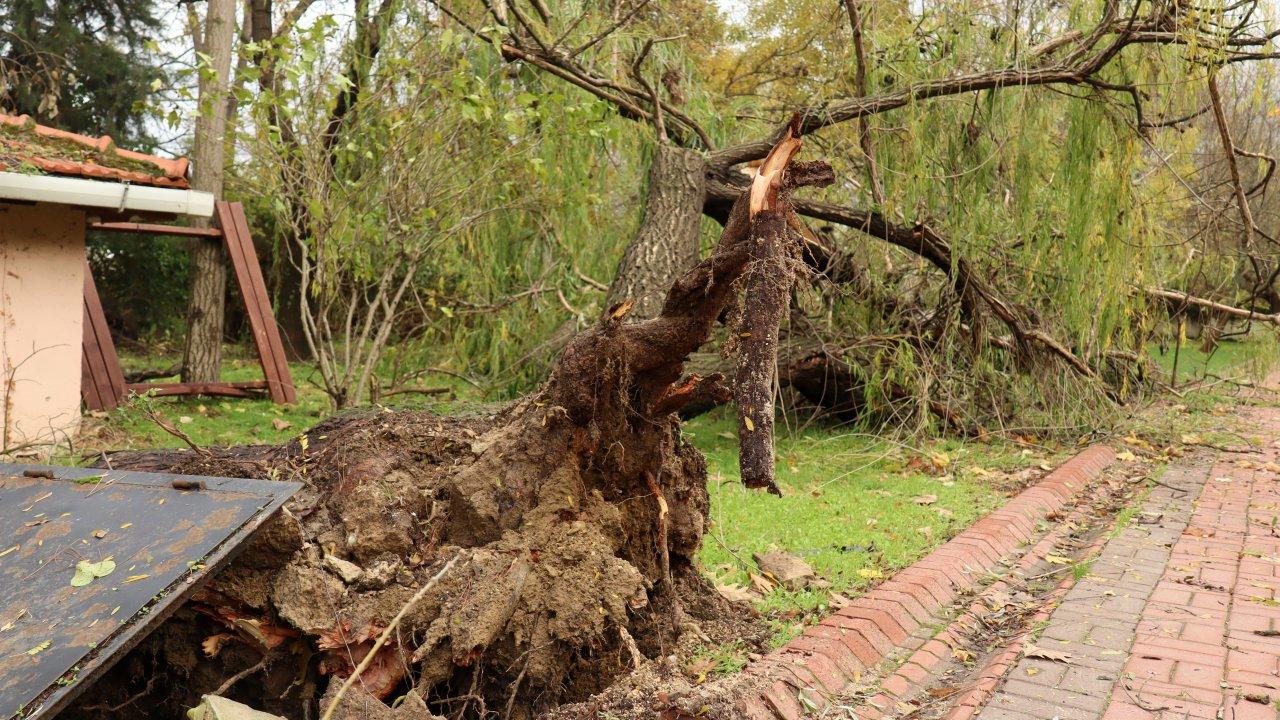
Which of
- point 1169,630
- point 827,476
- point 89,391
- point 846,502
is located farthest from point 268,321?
point 1169,630

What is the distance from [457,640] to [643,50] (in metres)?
6.65

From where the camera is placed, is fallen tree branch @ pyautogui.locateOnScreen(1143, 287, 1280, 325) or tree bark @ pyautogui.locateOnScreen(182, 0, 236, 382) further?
tree bark @ pyautogui.locateOnScreen(182, 0, 236, 382)

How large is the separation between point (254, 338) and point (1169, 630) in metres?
9.31

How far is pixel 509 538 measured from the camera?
3.73 metres

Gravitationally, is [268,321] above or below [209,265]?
below

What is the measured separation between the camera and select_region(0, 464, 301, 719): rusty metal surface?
2592 millimetres

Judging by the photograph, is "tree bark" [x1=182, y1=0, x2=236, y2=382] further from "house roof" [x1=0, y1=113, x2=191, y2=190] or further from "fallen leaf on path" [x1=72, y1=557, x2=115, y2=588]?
"fallen leaf on path" [x1=72, y1=557, x2=115, y2=588]

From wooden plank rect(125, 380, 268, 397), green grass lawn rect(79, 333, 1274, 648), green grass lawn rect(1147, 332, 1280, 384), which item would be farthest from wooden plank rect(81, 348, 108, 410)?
green grass lawn rect(1147, 332, 1280, 384)

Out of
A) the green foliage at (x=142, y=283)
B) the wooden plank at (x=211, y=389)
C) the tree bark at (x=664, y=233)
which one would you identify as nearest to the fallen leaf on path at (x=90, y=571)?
the tree bark at (x=664, y=233)

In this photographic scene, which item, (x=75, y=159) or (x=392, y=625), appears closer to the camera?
(x=392, y=625)

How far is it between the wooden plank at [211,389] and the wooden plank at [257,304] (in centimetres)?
25

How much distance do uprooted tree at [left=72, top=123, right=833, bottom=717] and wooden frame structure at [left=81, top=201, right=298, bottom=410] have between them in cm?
613

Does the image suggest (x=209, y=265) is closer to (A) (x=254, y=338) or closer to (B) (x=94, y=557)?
(A) (x=254, y=338)

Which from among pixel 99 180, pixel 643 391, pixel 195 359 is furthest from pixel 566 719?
pixel 195 359
